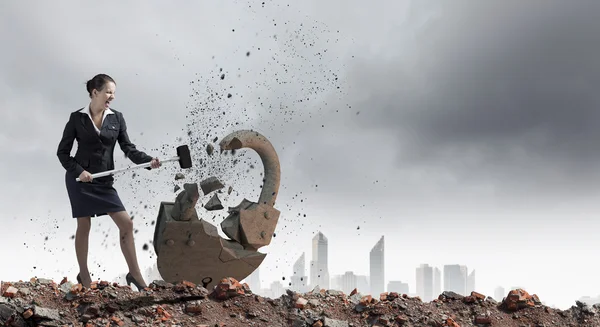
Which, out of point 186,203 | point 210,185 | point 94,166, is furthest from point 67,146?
point 210,185

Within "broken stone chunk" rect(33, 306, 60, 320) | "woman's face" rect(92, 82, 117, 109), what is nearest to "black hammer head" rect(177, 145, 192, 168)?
"woman's face" rect(92, 82, 117, 109)

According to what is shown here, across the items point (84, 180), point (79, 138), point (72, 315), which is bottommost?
point (72, 315)

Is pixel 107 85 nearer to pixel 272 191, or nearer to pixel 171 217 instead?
pixel 171 217

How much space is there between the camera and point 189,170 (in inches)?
288

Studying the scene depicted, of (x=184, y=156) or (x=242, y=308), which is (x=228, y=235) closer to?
(x=184, y=156)

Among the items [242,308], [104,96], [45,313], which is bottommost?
[45,313]

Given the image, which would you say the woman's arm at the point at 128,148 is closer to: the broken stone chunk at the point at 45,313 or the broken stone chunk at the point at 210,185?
the broken stone chunk at the point at 210,185

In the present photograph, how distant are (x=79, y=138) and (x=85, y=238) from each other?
3.44 ft

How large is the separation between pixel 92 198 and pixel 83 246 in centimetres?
57

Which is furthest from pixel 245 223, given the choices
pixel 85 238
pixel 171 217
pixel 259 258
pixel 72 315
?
pixel 72 315

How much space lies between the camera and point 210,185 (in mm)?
7309

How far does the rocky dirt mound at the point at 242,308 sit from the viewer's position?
218 inches

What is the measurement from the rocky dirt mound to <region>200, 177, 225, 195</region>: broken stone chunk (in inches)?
60.7

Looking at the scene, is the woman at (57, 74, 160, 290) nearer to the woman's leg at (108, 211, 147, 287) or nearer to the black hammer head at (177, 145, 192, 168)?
the woman's leg at (108, 211, 147, 287)
